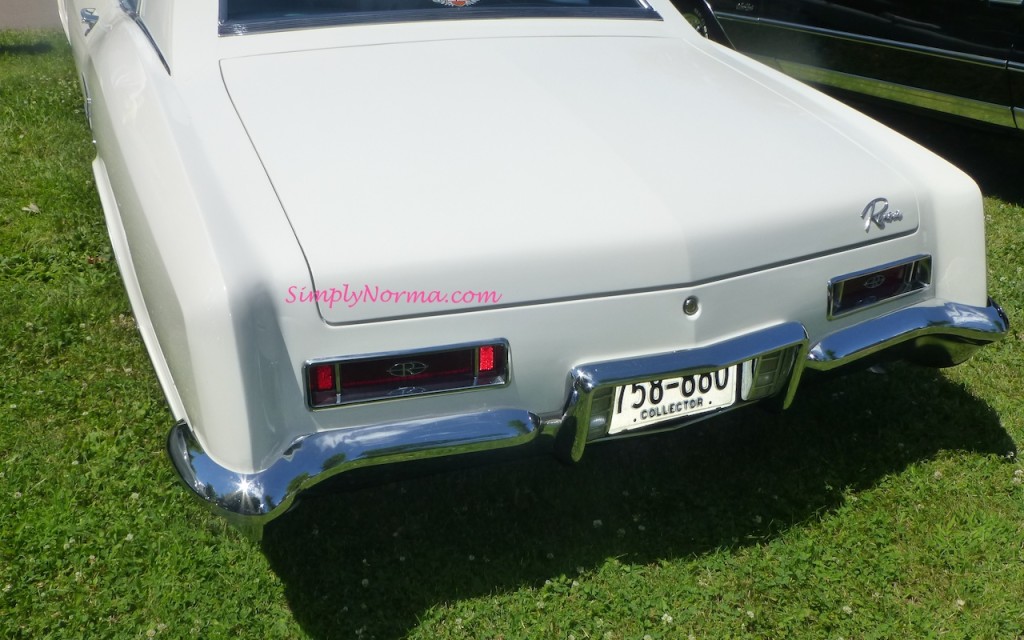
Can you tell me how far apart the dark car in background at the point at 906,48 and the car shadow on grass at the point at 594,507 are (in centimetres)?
216

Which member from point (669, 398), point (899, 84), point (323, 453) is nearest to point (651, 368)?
point (669, 398)

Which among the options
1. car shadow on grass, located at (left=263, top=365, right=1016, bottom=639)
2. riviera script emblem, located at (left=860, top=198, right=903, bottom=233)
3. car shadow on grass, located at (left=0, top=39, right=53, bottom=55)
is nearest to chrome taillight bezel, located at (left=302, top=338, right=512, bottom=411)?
car shadow on grass, located at (left=263, top=365, right=1016, bottom=639)

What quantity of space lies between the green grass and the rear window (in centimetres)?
124

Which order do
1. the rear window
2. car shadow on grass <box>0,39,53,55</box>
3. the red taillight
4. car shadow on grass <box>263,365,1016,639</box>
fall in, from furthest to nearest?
car shadow on grass <box>0,39,53,55</box>
the rear window
car shadow on grass <box>263,365,1016,639</box>
the red taillight

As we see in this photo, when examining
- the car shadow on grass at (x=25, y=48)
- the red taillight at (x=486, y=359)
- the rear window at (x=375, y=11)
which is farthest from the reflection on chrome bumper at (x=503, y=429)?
the car shadow on grass at (x=25, y=48)

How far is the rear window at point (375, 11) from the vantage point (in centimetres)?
292

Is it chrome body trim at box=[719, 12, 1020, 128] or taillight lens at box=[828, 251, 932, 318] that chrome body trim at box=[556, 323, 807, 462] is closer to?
taillight lens at box=[828, 251, 932, 318]

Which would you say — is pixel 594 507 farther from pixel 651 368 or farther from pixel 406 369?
pixel 406 369

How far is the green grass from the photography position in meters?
2.49

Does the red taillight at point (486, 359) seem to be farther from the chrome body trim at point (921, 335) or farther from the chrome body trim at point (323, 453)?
the chrome body trim at point (921, 335)

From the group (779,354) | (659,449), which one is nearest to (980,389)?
(659,449)

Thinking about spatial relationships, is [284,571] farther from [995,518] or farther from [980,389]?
[980,389]

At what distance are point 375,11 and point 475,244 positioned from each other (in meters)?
1.30

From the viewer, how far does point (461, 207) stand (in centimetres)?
219
